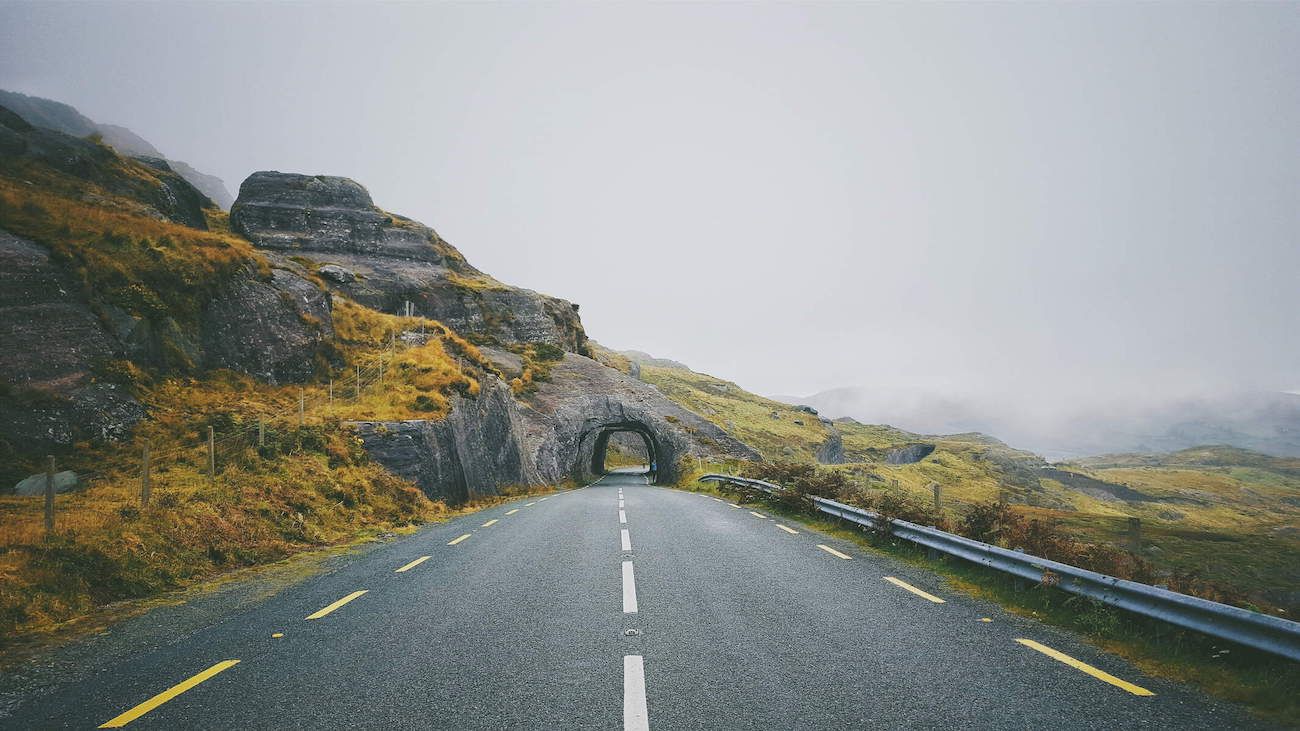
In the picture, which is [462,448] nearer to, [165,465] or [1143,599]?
[165,465]

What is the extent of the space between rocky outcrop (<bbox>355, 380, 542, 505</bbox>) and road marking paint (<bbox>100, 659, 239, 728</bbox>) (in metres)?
13.1

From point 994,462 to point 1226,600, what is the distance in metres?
135

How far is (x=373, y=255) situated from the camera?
42469 mm

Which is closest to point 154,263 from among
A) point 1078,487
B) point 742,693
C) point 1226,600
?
point 742,693

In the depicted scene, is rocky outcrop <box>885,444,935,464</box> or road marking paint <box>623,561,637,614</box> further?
rocky outcrop <box>885,444,935,464</box>

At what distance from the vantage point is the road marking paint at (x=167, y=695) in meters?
4.03

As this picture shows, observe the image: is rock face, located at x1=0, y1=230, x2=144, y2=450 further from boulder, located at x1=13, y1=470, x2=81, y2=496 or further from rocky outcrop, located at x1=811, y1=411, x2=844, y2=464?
rocky outcrop, located at x1=811, y1=411, x2=844, y2=464

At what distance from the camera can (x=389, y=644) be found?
5.54m

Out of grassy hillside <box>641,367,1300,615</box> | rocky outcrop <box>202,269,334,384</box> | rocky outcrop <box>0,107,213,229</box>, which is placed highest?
rocky outcrop <box>0,107,213,229</box>

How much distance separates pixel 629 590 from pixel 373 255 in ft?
140

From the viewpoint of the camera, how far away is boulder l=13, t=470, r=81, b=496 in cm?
1062

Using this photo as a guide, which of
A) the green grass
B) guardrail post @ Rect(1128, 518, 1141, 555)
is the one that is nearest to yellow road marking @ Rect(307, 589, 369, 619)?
the green grass

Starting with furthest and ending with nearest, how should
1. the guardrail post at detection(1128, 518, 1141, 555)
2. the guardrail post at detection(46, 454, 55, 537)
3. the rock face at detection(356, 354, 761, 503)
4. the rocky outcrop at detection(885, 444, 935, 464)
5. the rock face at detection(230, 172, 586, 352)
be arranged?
the rocky outcrop at detection(885, 444, 935, 464)
the rock face at detection(230, 172, 586, 352)
the rock face at detection(356, 354, 761, 503)
the guardrail post at detection(1128, 518, 1141, 555)
the guardrail post at detection(46, 454, 55, 537)

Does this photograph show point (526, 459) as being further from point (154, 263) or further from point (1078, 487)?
point (1078, 487)
